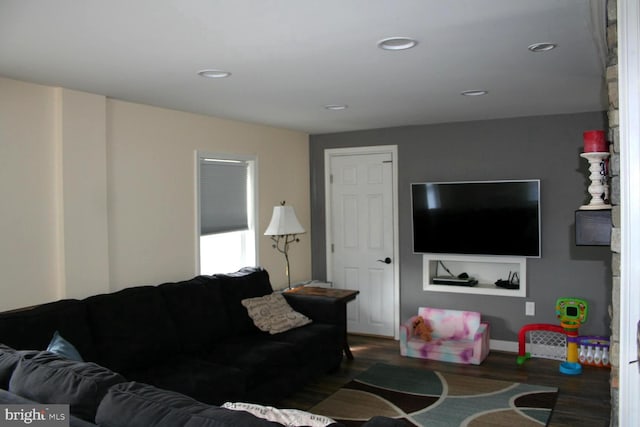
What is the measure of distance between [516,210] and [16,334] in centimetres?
423

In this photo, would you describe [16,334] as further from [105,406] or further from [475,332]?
[475,332]

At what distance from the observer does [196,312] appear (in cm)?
408

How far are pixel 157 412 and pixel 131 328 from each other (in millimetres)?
1954

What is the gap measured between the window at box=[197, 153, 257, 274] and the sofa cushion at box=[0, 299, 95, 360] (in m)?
1.56

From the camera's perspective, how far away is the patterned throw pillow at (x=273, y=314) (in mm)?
4426

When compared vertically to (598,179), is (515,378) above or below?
below

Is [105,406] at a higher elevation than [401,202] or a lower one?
lower

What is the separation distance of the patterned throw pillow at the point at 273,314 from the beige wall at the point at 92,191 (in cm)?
64

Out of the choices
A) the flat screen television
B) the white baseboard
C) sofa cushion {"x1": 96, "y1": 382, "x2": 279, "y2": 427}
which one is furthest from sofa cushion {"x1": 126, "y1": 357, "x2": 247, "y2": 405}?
the white baseboard

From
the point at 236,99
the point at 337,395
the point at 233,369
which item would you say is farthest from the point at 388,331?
the point at 236,99

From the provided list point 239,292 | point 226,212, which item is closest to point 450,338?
point 239,292

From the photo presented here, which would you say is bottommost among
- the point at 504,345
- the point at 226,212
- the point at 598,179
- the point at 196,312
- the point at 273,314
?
the point at 504,345

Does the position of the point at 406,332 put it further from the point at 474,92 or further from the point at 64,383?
the point at 64,383

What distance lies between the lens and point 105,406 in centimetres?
185
